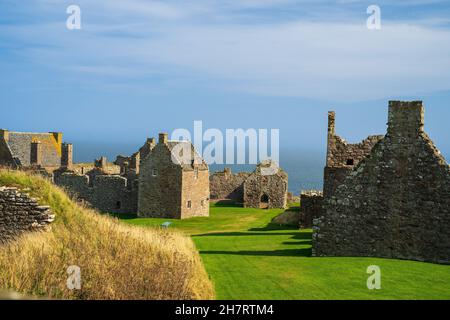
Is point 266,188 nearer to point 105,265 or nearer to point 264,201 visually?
point 264,201

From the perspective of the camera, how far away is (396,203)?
21.2m

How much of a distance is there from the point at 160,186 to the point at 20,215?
95.1 feet

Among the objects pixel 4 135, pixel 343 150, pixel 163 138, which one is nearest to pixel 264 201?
pixel 163 138

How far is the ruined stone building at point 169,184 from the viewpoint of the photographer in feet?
165

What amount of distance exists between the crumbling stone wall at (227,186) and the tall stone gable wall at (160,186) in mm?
12131

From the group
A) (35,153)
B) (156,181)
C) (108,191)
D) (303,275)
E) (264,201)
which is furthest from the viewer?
(35,153)

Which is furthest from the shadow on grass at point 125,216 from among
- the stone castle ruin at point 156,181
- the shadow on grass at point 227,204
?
the shadow on grass at point 227,204

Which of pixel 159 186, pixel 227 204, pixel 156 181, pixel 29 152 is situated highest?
pixel 29 152

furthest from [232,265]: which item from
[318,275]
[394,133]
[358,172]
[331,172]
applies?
[331,172]

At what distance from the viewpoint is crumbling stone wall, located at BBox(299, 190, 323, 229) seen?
106 ft

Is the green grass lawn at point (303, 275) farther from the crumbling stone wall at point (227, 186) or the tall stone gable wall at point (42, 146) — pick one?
the tall stone gable wall at point (42, 146)

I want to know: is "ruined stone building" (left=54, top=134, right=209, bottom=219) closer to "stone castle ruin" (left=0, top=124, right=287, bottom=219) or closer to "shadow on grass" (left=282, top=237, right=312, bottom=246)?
"stone castle ruin" (left=0, top=124, right=287, bottom=219)

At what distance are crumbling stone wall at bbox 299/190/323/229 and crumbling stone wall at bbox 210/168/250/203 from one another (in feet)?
96.9

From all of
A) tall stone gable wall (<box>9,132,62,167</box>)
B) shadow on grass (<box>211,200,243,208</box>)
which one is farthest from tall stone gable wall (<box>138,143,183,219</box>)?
tall stone gable wall (<box>9,132,62,167</box>)
